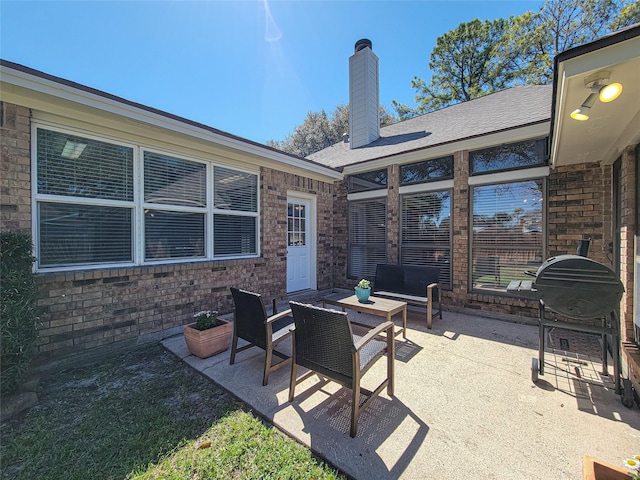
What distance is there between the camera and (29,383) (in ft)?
9.11

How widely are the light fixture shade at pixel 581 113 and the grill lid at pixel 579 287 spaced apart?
4.35 feet

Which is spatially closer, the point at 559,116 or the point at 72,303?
the point at 559,116

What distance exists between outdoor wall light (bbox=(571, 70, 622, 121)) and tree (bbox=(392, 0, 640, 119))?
1599 cm

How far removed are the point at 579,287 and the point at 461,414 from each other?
168cm

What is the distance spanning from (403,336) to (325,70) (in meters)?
11.0

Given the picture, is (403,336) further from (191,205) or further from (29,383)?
(29,383)

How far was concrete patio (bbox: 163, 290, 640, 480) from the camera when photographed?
1.85 metres

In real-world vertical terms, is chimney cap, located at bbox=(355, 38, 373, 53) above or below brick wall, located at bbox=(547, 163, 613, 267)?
above

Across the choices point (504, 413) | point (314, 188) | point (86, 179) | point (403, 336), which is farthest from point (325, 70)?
point (504, 413)

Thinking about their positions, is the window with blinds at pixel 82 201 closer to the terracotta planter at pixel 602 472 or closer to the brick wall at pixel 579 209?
the terracotta planter at pixel 602 472

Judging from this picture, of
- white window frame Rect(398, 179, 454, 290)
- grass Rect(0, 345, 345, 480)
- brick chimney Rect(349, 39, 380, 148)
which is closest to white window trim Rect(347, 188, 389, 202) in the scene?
white window frame Rect(398, 179, 454, 290)

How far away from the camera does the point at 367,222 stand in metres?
6.74

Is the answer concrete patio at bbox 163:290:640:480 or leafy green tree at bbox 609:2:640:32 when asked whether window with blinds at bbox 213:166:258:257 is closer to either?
concrete patio at bbox 163:290:640:480

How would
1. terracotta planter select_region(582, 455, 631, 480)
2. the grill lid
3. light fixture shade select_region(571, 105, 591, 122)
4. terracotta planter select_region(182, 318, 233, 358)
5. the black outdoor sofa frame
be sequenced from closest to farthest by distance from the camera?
terracotta planter select_region(582, 455, 631, 480) < light fixture shade select_region(571, 105, 591, 122) < the grill lid < terracotta planter select_region(182, 318, 233, 358) < the black outdoor sofa frame
